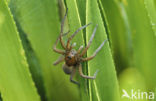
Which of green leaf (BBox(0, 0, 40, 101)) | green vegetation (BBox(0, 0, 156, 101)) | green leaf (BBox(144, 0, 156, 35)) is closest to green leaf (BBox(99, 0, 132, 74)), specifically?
green vegetation (BBox(0, 0, 156, 101))

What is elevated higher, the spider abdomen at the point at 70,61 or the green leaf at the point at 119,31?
the green leaf at the point at 119,31

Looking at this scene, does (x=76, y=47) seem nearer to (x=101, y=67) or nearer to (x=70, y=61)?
(x=101, y=67)

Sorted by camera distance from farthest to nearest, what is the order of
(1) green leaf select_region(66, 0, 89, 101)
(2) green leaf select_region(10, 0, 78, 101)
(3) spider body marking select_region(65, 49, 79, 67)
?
(3) spider body marking select_region(65, 49, 79, 67) < (2) green leaf select_region(10, 0, 78, 101) < (1) green leaf select_region(66, 0, 89, 101)

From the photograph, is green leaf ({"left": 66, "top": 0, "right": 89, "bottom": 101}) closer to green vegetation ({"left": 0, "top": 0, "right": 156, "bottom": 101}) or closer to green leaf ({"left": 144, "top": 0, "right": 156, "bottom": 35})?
green vegetation ({"left": 0, "top": 0, "right": 156, "bottom": 101})

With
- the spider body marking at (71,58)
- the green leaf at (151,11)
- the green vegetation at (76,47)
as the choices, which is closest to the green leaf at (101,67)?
the green vegetation at (76,47)

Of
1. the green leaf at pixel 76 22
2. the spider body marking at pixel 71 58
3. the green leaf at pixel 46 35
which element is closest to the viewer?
the green leaf at pixel 76 22

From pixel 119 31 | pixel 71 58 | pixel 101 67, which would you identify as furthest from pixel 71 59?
pixel 101 67

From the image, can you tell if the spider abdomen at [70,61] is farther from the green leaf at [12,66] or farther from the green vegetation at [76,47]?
the green leaf at [12,66]
